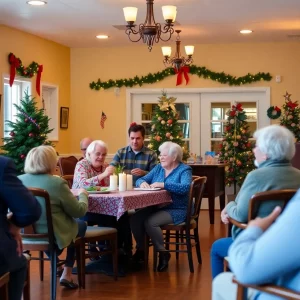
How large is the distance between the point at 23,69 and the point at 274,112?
4231 mm

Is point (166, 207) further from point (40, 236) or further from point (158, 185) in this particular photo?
point (40, 236)

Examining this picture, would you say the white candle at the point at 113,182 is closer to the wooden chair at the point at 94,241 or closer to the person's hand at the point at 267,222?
the wooden chair at the point at 94,241

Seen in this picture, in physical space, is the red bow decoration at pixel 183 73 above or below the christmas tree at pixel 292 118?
above

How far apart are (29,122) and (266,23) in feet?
11.8

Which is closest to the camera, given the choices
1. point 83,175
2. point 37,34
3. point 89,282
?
point 89,282

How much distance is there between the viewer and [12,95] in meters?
10.0

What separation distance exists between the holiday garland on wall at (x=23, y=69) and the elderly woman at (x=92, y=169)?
3633mm

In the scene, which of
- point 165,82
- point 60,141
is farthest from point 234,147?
point 60,141

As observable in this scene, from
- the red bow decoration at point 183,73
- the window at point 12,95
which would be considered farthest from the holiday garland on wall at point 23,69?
the red bow decoration at point 183,73

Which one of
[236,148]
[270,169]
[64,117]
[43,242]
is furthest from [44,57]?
[270,169]

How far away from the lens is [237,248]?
2.16 meters

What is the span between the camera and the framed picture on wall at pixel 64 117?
11.5 metres

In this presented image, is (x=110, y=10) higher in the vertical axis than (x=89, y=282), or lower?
higher

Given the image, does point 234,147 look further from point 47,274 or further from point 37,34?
point 47,274
